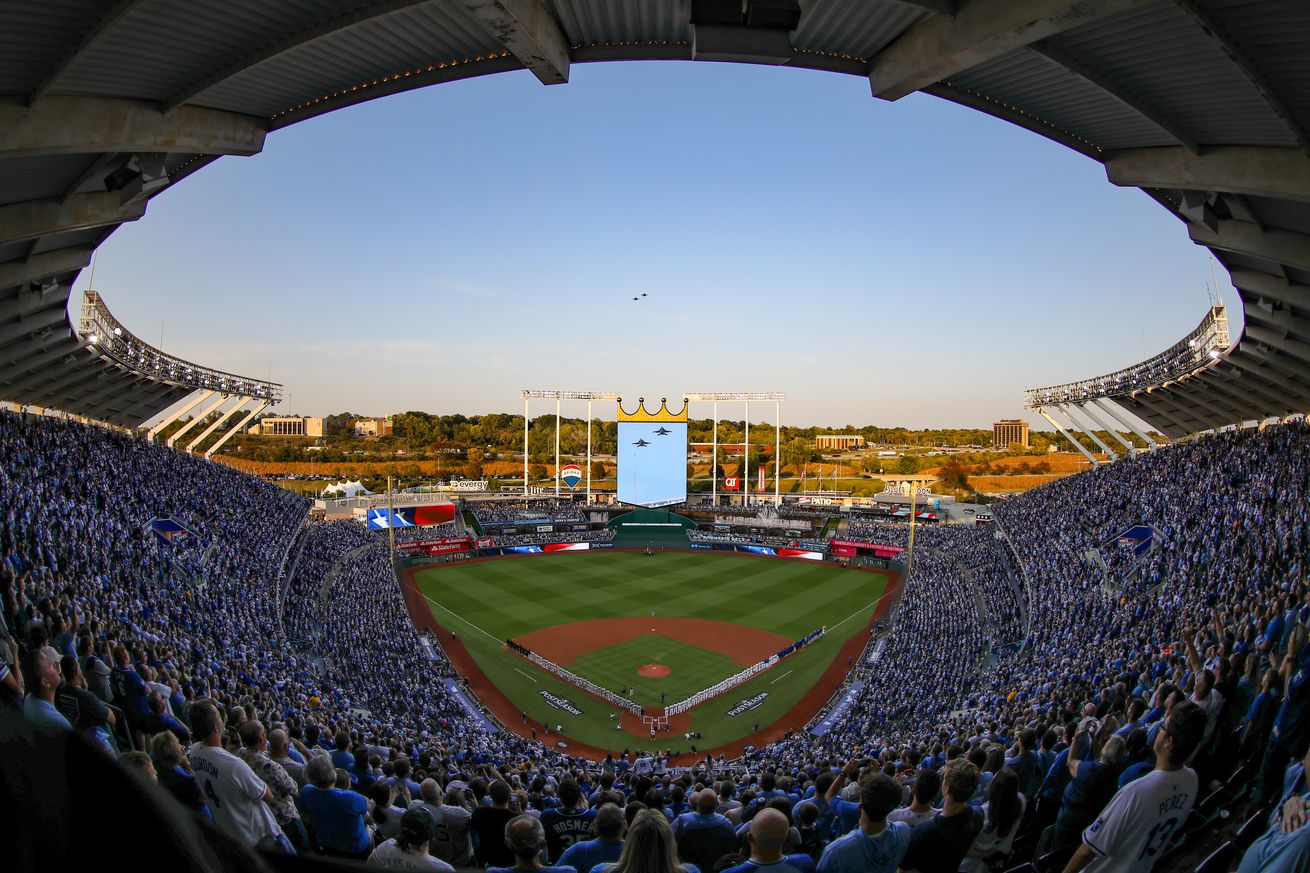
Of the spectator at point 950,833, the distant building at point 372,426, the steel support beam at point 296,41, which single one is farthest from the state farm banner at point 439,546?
the distant building at point 372,426

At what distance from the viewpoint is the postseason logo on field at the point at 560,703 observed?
Answer: 23656 mm

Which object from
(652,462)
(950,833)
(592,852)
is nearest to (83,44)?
(592,852)

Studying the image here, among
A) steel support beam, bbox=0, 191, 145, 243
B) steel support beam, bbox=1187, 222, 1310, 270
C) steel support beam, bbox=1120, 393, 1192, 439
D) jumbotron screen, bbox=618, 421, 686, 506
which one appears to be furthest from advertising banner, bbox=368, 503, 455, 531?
steel support beam, bbox=1187, 222, 1310, 270

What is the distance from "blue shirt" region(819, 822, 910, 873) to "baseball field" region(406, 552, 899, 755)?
1826 cm

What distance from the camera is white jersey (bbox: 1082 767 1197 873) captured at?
383 cm

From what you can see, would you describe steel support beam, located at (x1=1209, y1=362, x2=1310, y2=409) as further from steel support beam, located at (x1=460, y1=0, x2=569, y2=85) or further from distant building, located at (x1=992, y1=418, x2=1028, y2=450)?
distant building, located at (x1=992, y1=418, x2=1028, y2=450)

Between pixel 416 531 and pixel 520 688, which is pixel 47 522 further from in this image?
pixel 416 531

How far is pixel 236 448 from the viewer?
295 ft

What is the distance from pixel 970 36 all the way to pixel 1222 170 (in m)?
5.75

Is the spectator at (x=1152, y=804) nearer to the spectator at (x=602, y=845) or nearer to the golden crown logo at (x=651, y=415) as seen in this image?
the spectator at (x=602, y=845)

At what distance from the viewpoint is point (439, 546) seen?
158ft

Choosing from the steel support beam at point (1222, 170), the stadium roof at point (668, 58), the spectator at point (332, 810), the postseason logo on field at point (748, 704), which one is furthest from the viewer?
the postseason logo on field at point (748, 704)

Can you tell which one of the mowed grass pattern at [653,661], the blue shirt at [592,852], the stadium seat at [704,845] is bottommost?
the mowed grass pattern at [653,661]

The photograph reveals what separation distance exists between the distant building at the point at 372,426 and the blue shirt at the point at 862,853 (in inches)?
5232
